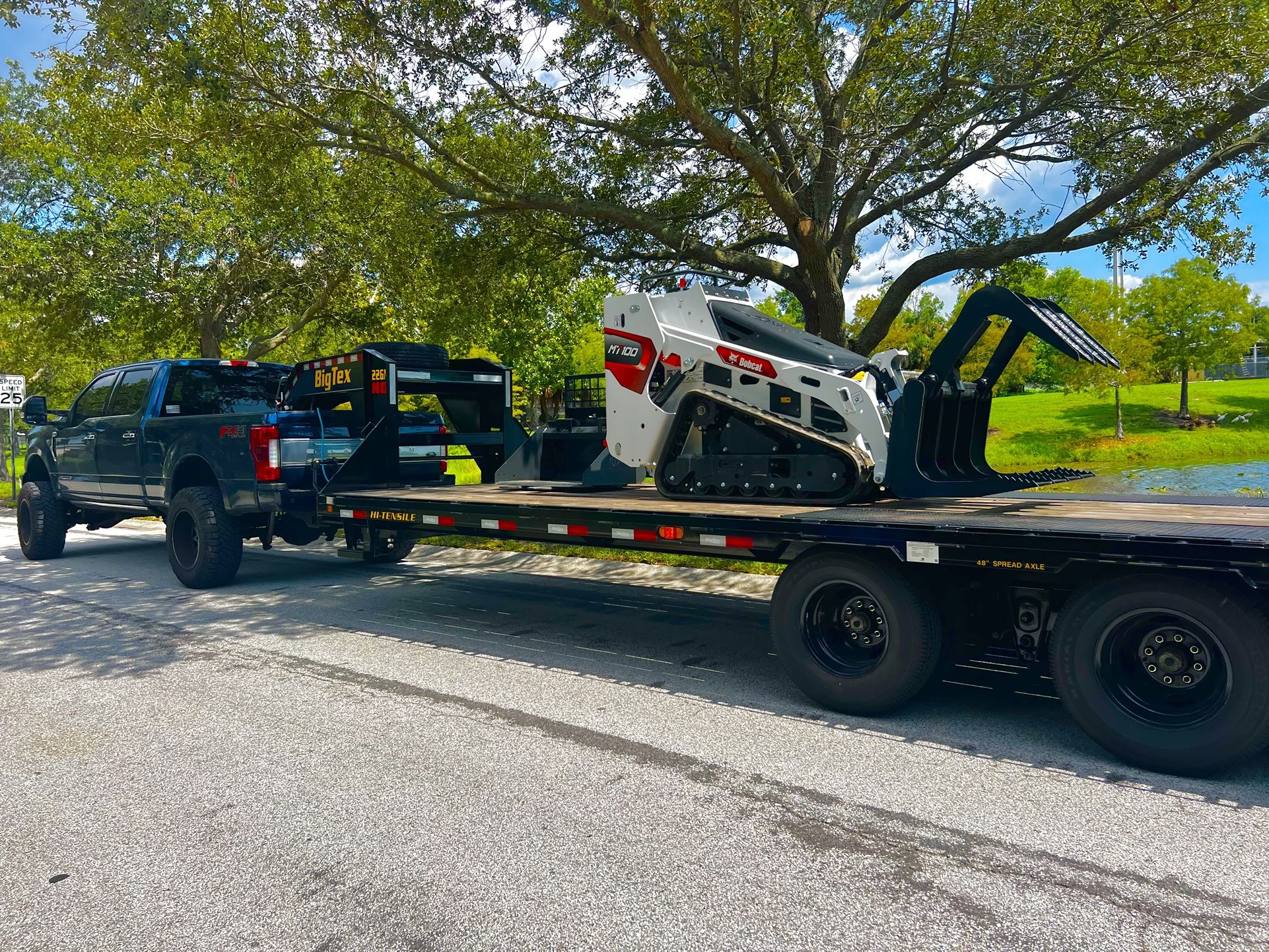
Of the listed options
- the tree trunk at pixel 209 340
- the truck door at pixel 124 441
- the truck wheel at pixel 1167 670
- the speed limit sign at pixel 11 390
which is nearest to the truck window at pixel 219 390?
the truck door at pixel 124 441

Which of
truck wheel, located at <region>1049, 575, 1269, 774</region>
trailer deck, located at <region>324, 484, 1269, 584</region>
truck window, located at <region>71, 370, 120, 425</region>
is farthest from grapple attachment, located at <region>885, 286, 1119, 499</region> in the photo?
truck window, located at <region>71, 370, 120, 425</region>

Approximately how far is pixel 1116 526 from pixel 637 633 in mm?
3734

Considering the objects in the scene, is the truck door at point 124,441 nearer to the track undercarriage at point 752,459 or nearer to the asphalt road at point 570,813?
the asphalt road at point 570,813

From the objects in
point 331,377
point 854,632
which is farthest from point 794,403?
point 331,377

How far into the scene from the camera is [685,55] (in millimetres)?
10383

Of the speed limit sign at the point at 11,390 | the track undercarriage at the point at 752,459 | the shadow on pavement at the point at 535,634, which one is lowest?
the shadow on pavement at the point at 535,634

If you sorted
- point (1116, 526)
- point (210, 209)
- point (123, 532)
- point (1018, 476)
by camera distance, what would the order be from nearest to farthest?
point (1116, 526) < point (1018, 476) < point (123, 532) < point (210, 209)

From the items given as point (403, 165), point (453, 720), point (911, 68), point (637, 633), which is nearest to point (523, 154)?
point (403, 165)

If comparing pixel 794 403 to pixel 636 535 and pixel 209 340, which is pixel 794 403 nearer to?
pixel 636 535

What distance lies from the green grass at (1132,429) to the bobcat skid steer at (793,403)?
76.1 feet

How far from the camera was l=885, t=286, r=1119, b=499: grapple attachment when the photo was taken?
576 centimetres

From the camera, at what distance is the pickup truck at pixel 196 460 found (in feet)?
29.1

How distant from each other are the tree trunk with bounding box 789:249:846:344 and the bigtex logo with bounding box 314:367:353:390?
5.47 meters

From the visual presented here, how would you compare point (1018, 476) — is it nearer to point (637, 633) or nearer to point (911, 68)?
point (637, 633)
